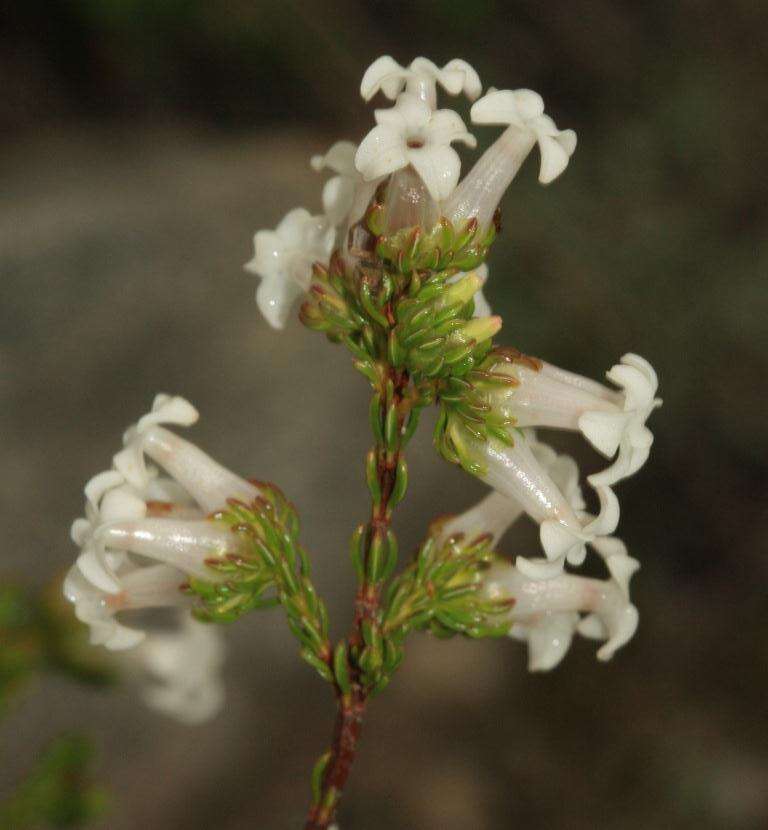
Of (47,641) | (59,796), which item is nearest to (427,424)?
(47,641)

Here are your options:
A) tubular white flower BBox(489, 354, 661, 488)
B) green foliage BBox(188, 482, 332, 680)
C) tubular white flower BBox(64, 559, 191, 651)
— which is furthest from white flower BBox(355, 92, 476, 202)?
tubular white flower BBox(64, 559, 191, 651)


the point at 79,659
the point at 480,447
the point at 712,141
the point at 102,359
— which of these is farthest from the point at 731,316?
the point at 480,447

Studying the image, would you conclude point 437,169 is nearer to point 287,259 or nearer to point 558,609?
point 287,259

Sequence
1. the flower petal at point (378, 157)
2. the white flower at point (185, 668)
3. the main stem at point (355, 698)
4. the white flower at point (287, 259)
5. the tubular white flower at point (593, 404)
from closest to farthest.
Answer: the flower petal at point (378, 157) → the tubular white flower at point (593, 404) → the main stem at point (355, 698) → the white flower at point (287, 259) → the white flower at point (185, 668)

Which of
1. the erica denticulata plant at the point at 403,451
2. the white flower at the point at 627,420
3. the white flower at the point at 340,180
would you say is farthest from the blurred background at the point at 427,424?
the white flower at the point at 627,420

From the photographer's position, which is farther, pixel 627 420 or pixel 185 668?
pixel 185 668

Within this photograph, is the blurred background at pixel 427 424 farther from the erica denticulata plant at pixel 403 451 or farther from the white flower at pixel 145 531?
the erica denticulata plant at pixel 403 451
